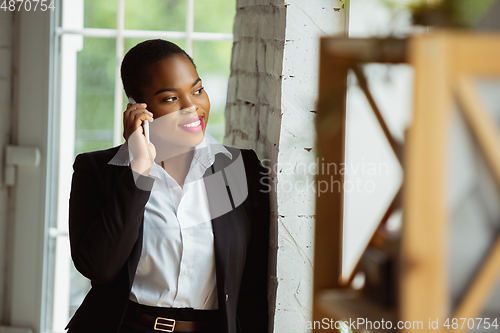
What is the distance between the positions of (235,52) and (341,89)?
1265 mm

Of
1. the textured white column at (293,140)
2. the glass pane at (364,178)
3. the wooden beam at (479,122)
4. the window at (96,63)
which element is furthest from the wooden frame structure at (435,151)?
the window at (96,63)

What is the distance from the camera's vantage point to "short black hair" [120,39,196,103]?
131 cm

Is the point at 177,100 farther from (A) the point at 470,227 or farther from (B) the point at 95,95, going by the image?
(A) the point at 470,227

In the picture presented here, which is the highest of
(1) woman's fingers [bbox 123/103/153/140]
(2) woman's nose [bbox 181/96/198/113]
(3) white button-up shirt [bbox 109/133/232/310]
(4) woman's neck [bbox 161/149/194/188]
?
(2) woman's nose [bbox 181/96/198/113]

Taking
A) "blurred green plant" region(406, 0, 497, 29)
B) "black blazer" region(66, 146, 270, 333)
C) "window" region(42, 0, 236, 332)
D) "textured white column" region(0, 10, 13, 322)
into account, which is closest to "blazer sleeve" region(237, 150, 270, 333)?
"black blazer" region(66, 146, 270, 333)

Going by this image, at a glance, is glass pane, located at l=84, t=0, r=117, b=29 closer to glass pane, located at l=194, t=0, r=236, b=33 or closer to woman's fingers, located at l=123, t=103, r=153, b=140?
glass pane, located at l=194, t=0, r=236, b=33

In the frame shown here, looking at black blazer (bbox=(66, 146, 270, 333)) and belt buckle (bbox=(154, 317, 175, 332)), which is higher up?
black blazer (bbox=(66, 146, 270, 333))

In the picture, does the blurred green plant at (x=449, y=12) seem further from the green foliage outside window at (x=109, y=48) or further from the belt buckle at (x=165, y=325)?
the green foliage outside window at (x=109, y=48)

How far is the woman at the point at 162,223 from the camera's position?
1262 millimetres

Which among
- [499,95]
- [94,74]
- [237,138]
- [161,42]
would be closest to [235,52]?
[237,138]

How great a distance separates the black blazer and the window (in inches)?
24.7

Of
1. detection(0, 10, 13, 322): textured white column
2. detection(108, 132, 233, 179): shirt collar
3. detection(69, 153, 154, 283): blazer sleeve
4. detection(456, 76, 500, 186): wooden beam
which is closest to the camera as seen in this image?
detection(456, 76, 500, 186): wooden beam

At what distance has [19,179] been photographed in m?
1.92

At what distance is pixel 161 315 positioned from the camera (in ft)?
4.13
